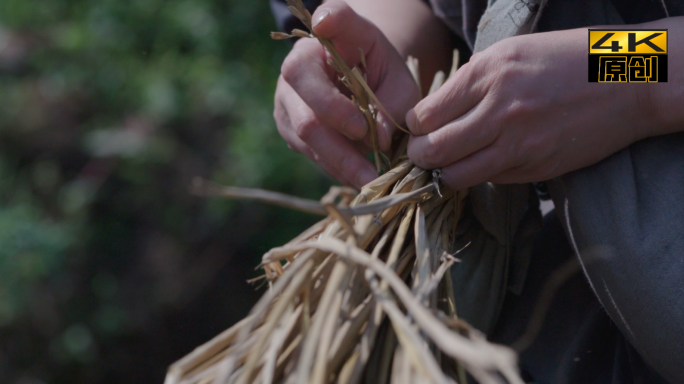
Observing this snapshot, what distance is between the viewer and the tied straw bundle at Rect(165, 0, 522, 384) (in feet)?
1.21

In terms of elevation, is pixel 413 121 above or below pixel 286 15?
below

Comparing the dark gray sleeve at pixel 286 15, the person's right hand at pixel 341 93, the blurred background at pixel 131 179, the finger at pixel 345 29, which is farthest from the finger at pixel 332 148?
the blurred background at pixel 131 179

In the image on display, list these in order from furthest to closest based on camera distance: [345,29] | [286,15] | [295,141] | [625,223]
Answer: [286,15]
[295,141]
[345,29]
[625,223]

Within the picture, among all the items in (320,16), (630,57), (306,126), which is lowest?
(630,57)

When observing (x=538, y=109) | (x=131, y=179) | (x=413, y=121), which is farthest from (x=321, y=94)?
(x=131, y=179)

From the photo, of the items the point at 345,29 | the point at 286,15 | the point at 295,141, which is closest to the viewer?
the point at 345,29

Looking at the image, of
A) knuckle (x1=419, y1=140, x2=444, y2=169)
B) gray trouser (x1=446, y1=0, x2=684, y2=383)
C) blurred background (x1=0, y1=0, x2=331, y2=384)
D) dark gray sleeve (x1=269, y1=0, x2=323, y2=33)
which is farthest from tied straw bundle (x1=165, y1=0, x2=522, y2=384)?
blurred background (x1=0, y1=0, x2=331, y2=384)

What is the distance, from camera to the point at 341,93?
0.72 meters

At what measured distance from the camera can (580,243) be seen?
0.62 meters

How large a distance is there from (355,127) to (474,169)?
0.17m

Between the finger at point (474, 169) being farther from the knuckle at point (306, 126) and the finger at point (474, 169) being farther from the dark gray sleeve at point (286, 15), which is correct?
the dark gray sleeve at point (286, 15)

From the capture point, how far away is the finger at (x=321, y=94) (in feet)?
2.28

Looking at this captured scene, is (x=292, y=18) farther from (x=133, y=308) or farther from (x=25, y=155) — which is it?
(x=25, y=155)

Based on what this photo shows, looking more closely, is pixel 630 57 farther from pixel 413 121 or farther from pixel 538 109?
pixel 413 121
